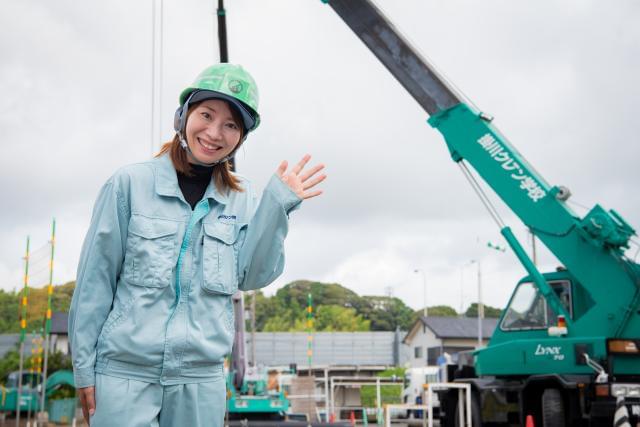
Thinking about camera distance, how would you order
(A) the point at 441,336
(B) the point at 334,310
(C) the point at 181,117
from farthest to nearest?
(B) the point at 334,310
(A) the point at 441,336
(C) the point at 181,117

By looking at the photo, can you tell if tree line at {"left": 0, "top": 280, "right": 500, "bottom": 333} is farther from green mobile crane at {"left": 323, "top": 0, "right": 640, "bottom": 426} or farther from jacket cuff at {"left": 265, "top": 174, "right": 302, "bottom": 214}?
jacket cuff at {"left": 265, "top": 174, "right": 302, "bottom": 214}

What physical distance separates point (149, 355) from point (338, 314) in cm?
7854

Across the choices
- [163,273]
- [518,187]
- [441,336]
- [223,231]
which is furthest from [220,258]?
[441,336]

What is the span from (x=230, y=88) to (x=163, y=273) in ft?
2.28

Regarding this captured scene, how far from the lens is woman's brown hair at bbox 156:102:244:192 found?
2.86m

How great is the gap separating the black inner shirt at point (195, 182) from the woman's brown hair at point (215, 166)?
2 centimetres

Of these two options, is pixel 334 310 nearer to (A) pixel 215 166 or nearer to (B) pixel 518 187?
(B) pixel 518 187

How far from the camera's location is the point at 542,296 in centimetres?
1197

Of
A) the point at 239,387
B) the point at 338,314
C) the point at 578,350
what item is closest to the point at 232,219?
the point at 578,350

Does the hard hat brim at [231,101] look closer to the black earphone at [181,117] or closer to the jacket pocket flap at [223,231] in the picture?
the black earphone at [181,117]

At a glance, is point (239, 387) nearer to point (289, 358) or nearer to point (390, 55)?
point (390, 55)

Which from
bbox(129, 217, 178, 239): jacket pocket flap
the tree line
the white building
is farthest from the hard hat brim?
the tree line

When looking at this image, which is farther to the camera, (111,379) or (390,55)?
(390,55)

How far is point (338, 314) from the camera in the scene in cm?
8038
